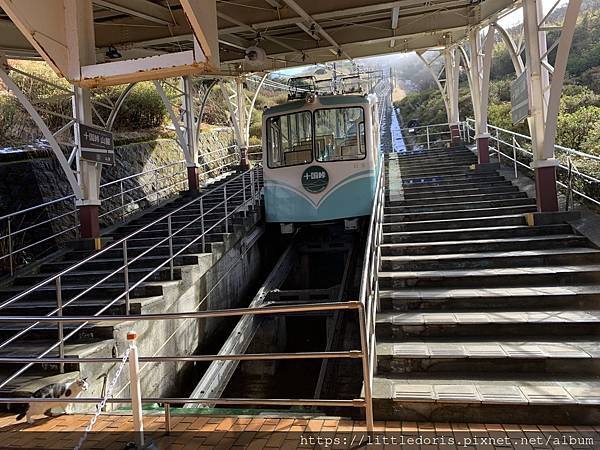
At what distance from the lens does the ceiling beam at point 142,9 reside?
26.5 ft

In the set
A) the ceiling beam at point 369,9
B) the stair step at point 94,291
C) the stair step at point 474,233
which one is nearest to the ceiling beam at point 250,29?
the ceiling beam at point 369,9

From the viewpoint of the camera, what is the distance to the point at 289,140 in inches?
384

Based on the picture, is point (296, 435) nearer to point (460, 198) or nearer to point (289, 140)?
point (289, 140)

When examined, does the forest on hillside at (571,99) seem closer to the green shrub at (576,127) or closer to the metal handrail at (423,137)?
the green shrub at (576,127)

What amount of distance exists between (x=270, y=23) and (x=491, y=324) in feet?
24.6

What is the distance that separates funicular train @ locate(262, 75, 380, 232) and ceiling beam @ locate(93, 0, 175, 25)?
2803mm

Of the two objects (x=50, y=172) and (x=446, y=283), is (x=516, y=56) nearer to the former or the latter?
(x=446, y=283)

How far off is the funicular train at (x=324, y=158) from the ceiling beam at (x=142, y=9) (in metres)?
2.80

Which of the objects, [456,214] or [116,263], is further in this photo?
[456,214]

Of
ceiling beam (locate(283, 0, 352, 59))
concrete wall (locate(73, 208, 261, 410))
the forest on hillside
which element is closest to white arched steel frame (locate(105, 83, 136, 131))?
concrete wall (locate(73, 208, 261, 410))

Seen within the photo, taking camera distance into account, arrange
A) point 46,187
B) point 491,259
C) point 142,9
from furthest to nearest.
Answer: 1. point 46,187
2. point 142,9
3. point 491,259

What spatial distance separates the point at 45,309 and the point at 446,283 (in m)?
5.53

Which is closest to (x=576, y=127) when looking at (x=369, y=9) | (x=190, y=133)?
(x=369, y=9)

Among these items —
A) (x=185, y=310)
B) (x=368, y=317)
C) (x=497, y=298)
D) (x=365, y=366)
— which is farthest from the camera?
(x=185, y=310)
